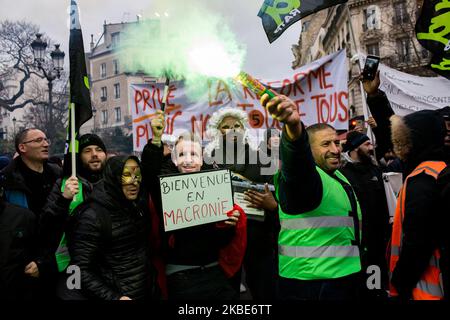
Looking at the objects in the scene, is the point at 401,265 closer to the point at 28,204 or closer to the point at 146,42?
the point at 146,42

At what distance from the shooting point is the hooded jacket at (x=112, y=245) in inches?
107

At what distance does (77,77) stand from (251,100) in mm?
2902

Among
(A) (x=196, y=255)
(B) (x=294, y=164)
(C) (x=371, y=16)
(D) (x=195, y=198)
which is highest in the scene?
(C) (x=371, y=16)

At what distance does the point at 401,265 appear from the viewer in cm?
243

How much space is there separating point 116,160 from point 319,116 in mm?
3140

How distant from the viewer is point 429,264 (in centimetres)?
237

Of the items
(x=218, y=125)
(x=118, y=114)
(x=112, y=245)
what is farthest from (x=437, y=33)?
(x=118, y=114)

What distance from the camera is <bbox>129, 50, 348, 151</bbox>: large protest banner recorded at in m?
5.44

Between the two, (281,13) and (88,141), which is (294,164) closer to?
(88,141)

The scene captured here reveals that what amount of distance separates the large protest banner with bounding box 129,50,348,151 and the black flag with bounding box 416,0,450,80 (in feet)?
3.54

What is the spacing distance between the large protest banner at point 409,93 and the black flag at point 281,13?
2.09m

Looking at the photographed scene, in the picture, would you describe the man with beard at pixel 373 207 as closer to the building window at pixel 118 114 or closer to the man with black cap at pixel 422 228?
the man with black cap at pixel 422 228

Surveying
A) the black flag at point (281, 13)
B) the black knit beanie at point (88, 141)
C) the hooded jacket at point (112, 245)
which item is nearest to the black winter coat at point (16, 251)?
the hooded jacket at point (112, 245)

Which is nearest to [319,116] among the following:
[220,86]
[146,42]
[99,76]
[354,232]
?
[220,86]
